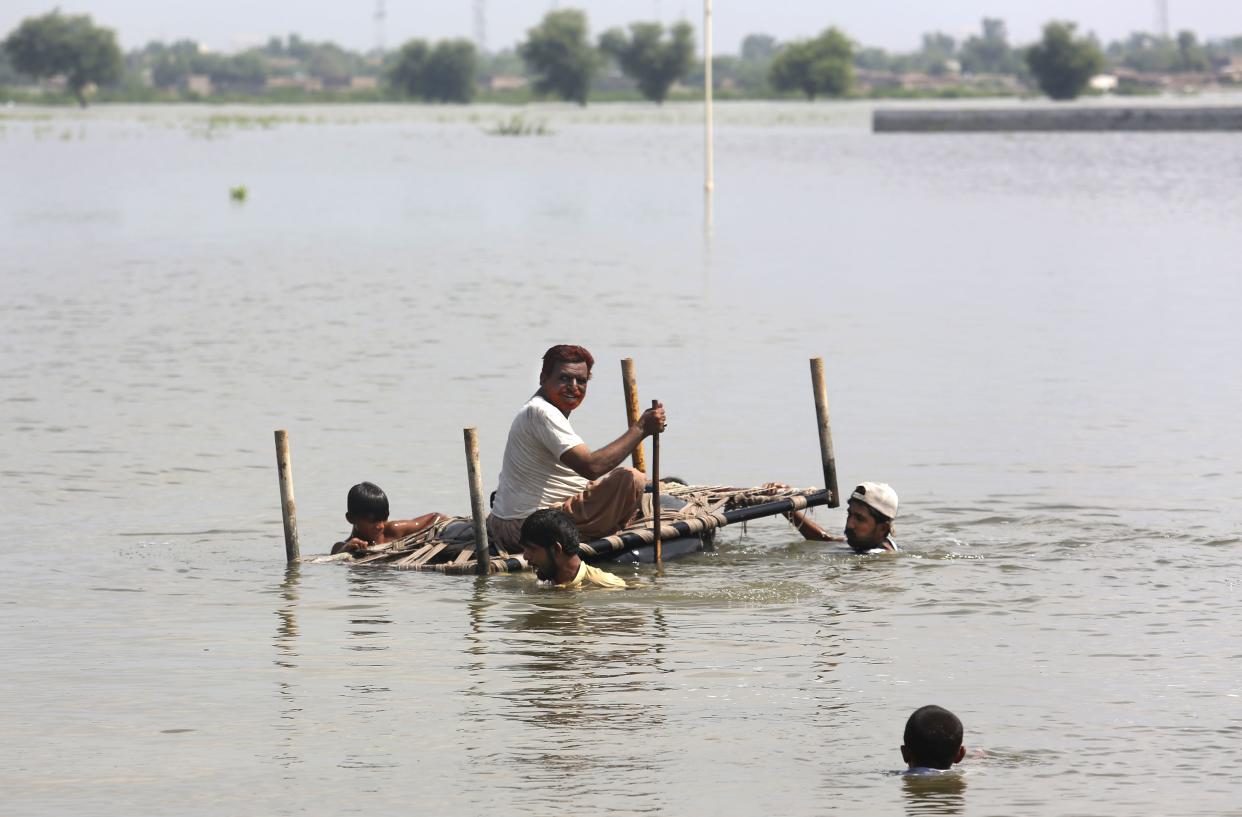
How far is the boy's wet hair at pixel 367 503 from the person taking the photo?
1271 centimetres

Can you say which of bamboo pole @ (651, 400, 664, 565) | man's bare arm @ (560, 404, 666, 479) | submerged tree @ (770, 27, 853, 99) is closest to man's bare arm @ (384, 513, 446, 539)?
bamboo pole @ (651, 400, 664, 565)

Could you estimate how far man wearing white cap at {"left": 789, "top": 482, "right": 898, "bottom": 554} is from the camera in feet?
42.2

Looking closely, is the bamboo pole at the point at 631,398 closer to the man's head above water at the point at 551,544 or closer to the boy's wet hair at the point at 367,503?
the boy's wet hair at the point at 367,503

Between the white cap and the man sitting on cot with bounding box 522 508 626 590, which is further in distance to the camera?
the white cap

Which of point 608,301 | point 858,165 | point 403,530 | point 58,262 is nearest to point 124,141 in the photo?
point 858,165

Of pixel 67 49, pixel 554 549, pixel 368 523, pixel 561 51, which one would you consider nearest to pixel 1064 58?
pixel 561 51

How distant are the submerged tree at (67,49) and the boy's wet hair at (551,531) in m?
167

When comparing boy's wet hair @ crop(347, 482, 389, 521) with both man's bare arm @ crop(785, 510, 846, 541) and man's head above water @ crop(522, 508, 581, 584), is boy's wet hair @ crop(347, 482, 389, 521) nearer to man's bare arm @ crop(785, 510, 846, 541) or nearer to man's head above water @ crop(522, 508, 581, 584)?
man's head above water @ crop(522, 508, 581, 584)

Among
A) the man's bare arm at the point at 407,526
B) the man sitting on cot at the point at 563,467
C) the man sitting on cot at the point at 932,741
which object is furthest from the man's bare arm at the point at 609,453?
the man sitting on cot at the point at 932,741

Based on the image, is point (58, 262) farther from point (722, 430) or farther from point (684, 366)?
point (722, 430)

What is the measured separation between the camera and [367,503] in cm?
1273

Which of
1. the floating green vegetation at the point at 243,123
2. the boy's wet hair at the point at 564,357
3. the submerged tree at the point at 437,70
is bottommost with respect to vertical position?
the boy's wet hair at the point at 564,357

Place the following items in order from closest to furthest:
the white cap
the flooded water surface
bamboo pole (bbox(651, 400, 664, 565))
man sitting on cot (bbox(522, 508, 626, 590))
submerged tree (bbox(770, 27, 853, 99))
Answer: the flooded water surface, man sitting on cot (bbox(522, 508, 626, 590)), bamboo pole (bbox(651, 400, 664, 565)), the white cap, submerged tree (bbox(770, 27, 853, 99))

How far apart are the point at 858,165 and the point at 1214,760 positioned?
65.3 m
